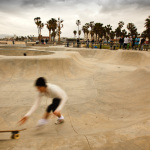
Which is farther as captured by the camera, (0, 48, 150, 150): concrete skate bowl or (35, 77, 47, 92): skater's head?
(35, 77, 47, 92): skater's head

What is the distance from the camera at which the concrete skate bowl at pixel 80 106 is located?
106 inches

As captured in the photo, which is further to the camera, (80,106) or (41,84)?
(80,106)

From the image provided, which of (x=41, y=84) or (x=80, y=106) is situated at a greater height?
(x=41, y=84)

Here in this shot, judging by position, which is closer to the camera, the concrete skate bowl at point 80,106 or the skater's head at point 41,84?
the concrete skate bowl at point 80,106

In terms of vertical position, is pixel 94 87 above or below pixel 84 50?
below

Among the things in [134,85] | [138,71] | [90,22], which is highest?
[90,22]

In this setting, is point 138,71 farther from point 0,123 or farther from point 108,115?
point 0,123

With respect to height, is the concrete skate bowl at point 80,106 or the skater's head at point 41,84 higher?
the skater's head at point 41,84

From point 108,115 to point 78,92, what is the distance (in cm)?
263

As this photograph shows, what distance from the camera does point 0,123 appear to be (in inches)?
188

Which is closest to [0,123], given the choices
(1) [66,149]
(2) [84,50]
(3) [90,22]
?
(1) [66,149]

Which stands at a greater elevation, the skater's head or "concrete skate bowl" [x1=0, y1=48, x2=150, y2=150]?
the skater's head

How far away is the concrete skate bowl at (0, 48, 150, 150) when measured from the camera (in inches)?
106

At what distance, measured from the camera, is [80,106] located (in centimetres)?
616
